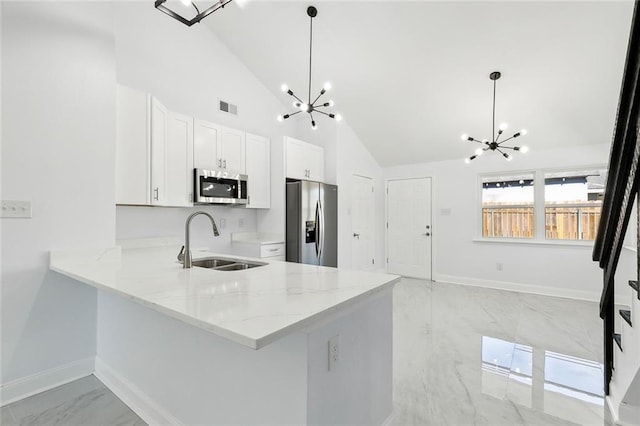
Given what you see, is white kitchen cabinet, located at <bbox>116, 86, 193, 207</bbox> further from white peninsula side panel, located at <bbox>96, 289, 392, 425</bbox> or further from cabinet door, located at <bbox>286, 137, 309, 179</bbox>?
cabinet door, located at <bbox>286, 137, 309, 179</bbox>

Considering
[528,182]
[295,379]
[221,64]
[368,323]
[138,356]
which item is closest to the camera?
[295,379]

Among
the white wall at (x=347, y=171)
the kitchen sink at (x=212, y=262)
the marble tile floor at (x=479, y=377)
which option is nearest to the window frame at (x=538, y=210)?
the marble tile floor at (x=479, y=377)

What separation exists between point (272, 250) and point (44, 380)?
2429mm

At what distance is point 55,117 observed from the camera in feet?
7.20

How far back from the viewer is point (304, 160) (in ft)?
15.2

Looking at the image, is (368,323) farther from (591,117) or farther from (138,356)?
(591,117)

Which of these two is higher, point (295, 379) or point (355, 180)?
point (355, 180)

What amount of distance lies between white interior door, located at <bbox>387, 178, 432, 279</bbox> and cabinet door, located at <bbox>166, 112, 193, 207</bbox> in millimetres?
4038

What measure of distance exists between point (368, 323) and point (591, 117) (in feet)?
14.8

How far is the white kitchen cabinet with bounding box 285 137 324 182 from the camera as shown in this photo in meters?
4.38

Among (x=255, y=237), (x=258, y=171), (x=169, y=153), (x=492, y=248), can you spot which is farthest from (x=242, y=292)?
(x=492, y=248)

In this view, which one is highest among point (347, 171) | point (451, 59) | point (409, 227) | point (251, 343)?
point (451, 59)

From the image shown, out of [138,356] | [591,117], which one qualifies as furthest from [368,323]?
[591,117]

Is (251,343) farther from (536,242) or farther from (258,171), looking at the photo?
(536,242)
